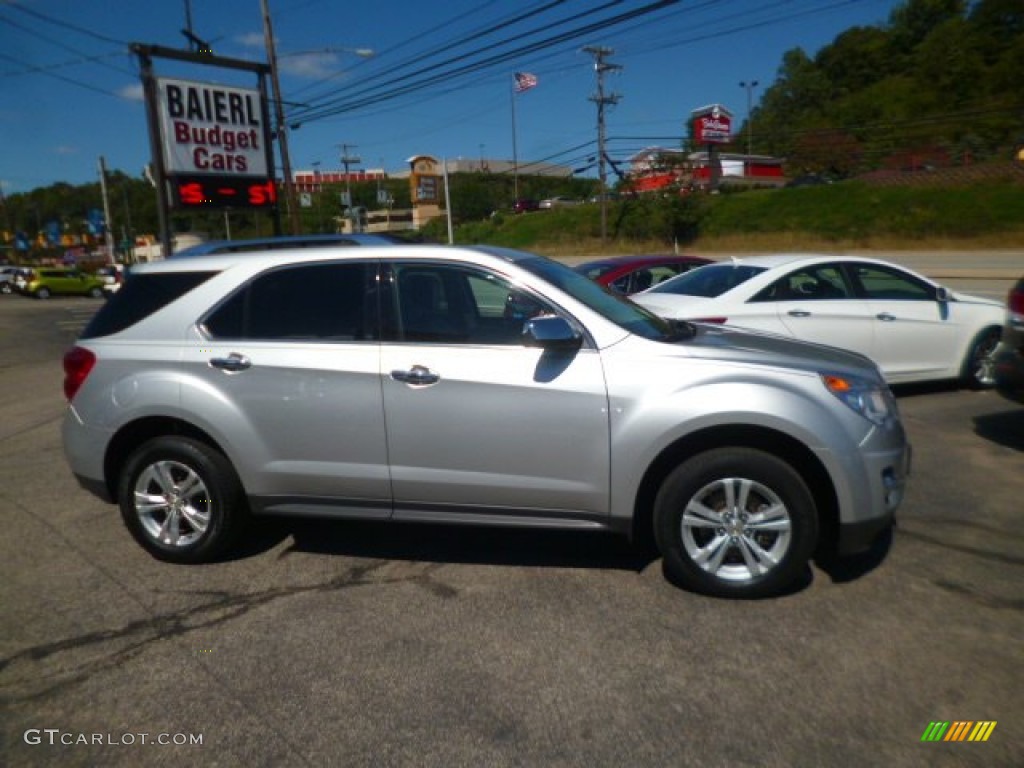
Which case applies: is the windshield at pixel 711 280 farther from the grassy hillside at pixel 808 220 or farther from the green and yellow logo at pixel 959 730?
the grassy hillside at pixel 808 220

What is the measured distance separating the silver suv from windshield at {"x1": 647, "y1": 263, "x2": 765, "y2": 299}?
3.34 meters

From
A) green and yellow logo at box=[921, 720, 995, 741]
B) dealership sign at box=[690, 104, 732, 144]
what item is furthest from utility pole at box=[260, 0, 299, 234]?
dealership sign at box=[690, 104, 732, 144]

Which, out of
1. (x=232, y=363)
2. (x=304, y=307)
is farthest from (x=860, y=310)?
(x=232, y=363)

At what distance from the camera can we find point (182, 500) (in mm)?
4141

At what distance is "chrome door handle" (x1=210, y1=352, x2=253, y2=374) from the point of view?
154 inches

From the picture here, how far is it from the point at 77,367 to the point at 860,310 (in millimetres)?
6711

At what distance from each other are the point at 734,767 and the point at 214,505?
2.91 metres

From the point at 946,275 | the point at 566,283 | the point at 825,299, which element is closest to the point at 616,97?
the point at 946,275

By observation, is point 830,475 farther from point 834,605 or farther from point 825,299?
point 825,299

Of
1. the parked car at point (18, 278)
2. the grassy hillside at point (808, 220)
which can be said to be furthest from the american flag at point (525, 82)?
the parked car at point (18, 278)

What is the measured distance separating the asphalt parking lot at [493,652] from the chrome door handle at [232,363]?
1140 millimetres

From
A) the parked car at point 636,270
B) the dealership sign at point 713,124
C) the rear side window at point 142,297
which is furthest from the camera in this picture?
the dealership sign at point 713,124

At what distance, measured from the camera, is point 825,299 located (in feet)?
24.3

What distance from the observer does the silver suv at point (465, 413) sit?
348cm
